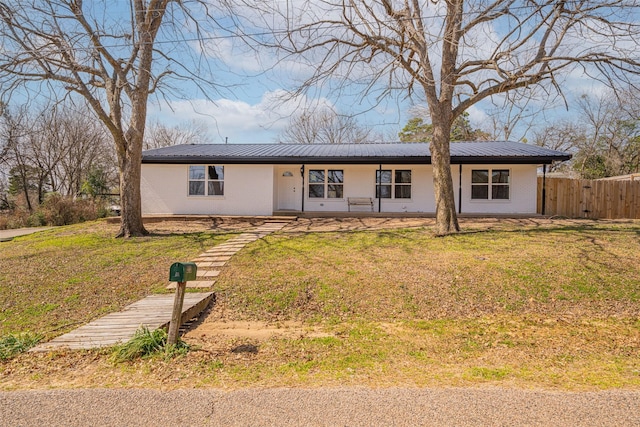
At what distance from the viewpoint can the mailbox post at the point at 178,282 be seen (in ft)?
11.7

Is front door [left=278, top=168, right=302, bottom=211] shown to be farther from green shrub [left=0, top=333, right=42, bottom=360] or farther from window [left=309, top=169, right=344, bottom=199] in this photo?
green shrub [left=0, top=333, right=42, bottom=360]

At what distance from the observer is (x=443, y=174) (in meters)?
9.09

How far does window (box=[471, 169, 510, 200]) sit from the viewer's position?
14555 mm

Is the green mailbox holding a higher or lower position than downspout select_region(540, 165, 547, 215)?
lower

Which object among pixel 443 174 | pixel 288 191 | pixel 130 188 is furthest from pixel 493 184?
pixel 130 188

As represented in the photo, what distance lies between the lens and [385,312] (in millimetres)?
5203

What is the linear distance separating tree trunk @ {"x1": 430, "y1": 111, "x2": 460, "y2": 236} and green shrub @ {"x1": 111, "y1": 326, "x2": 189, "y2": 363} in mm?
7181

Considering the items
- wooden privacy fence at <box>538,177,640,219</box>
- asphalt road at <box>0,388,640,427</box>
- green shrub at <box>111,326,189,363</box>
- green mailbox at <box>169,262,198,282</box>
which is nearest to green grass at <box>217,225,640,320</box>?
green shrub at <box>111,326,189,363</box>

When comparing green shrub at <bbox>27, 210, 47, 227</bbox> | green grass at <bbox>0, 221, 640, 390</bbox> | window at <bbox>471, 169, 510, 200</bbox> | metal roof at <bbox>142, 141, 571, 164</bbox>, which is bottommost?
green grass at <bbox>0, 221, 640, 390</bbox>

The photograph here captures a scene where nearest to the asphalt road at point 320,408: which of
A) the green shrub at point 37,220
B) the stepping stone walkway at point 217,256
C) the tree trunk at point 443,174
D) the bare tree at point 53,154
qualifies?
the stepping stone walkway at point 217,256

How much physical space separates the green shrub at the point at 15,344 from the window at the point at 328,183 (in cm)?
1205

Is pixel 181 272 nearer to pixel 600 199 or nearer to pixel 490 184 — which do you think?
pixel 490 184

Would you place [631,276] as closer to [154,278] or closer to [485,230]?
[485,230]

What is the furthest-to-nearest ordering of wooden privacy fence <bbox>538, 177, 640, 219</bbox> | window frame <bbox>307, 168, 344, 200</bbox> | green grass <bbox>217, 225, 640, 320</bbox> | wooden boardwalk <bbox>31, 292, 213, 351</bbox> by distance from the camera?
window frame <bbox>307, 168, 344, 200</bbox> → wooden privacy fence <bbox>538, 177, 640, 219</bbox> → green grass <bbox>217, 225, 640, 320</bbox> → wooden boardwalk <bbox>31, 292, 213, 351</bbox>
